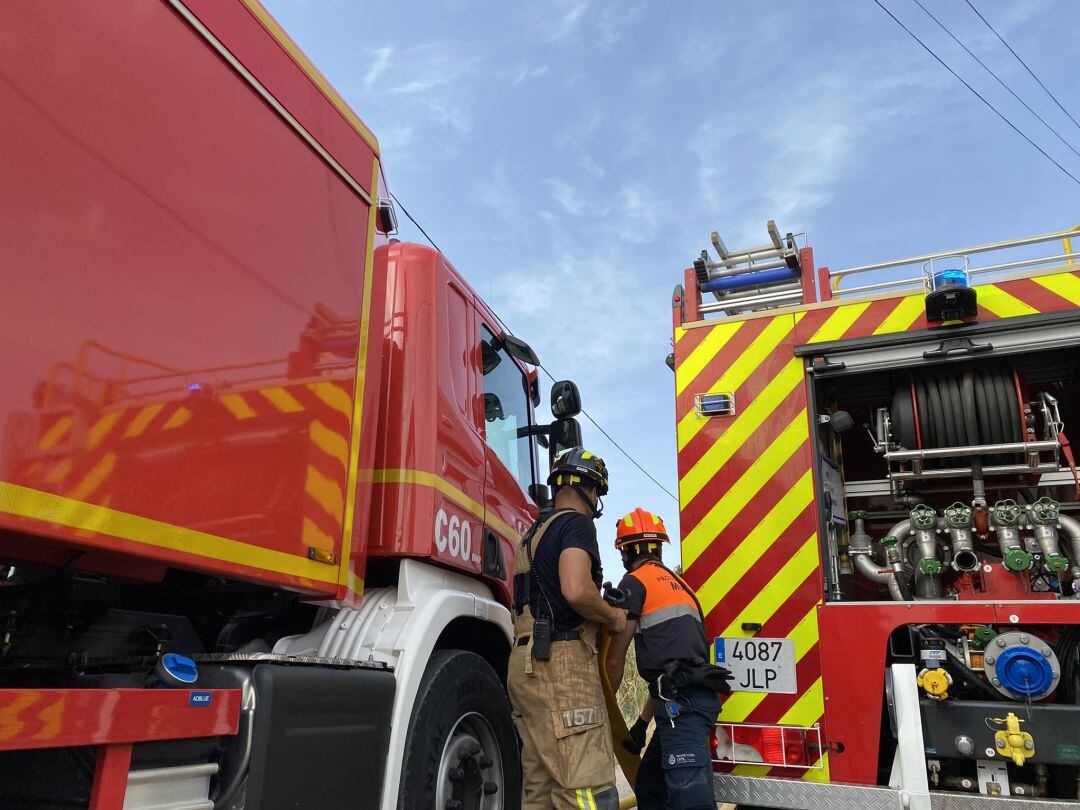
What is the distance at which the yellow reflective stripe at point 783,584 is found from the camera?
334 centimetres

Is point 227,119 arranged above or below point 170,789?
above

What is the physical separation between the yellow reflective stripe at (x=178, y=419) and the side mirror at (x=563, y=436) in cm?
259

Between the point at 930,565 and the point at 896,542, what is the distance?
0.18m

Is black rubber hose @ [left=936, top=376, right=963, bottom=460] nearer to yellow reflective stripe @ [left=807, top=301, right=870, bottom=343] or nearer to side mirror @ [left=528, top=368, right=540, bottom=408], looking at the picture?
yellow reflective stripe @ [left=807, top=301, right=870, bottom=343]

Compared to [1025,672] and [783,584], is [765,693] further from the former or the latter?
[1025,672]

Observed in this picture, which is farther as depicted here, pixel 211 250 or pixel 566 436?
pixel 566 436

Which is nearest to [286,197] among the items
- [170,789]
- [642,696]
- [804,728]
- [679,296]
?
[170,789]

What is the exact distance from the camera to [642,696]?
12.5m

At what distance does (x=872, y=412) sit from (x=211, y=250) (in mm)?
3136

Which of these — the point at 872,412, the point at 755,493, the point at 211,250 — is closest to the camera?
the point at 211,250

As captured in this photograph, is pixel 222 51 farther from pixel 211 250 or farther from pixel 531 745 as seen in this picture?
pixel 531 745

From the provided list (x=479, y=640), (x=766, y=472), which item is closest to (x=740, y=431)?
(x=766, y=472)

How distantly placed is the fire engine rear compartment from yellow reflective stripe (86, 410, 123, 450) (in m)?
2.66

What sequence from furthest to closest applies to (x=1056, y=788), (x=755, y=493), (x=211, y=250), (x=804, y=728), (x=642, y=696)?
(x=642, y=696) < (x=755, y=493) < (x=804, y=728) < (x=1056, y=788) < (x=211, y=250)
